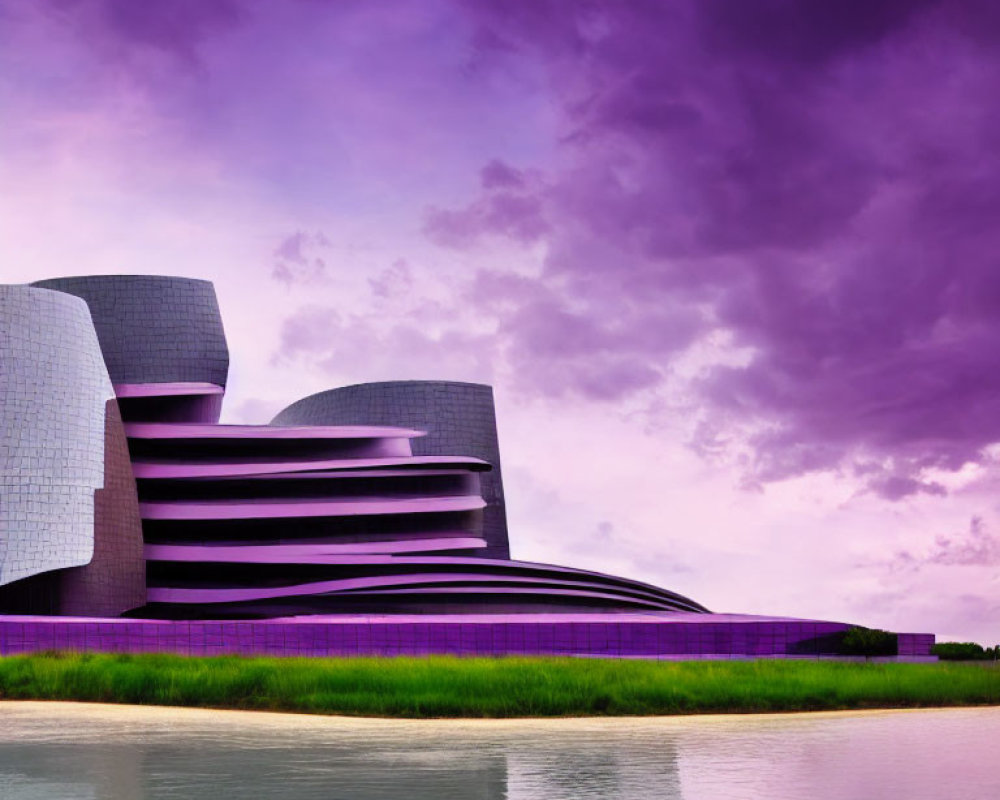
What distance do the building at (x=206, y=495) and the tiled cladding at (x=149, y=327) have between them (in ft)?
0.21

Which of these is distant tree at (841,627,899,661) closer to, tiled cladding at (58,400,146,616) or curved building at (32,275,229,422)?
tiled cladding at (58,400,146,616)

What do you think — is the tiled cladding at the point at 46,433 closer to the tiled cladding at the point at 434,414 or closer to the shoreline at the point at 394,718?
the tiled cladding at the point at 434,414

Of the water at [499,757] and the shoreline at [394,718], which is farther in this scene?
the shoreline at [394,718]

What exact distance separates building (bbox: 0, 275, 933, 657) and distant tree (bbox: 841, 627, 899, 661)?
492 millimetres

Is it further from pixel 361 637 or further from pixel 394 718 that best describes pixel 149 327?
pixel 394 718

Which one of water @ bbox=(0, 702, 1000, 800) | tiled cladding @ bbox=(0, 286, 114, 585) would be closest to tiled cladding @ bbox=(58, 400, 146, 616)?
tiled cladding @ bbox=(0, 286, 114, 585)

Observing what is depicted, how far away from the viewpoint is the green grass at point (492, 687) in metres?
18.2

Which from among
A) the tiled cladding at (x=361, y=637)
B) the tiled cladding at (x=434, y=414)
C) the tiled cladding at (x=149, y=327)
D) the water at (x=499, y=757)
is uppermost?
the tiled cladding at (x=149, y=327)

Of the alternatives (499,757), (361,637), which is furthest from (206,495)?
(499,757)

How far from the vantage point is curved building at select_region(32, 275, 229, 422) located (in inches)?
2172

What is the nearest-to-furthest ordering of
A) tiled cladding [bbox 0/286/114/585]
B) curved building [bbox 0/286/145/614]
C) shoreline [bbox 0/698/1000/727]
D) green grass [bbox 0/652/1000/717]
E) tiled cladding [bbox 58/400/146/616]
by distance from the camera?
shoreline [bbox 0/698/1000/727], green grass [bbox 0/652/1000/717], tiled cladding [bbox 0/286/114/585], curved building [bbox 0/286/145/614], tiled cladding [bbox 58/400/146/616]

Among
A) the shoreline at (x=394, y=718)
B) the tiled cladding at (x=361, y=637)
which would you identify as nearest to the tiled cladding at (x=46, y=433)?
the tiled cladding at (x=361, y=637)

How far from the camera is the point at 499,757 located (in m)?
12.4

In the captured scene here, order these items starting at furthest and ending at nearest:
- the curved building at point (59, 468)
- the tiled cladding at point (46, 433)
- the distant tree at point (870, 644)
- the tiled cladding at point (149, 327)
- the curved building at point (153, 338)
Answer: the tiled cladding at point (149, 327) → the curved building at point (153, 338) → the curved building at point (59, 468) → the tiled cladding at point (46, 433) → the distant tree at point (870, 644)
